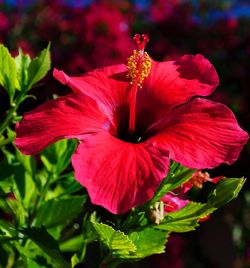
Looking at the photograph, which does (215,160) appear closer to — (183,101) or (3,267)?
(183,101)

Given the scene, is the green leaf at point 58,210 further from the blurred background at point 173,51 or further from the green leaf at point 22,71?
the blurred background at point 173,51

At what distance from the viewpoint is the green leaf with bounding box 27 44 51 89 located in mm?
989

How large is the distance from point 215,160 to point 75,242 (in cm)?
62

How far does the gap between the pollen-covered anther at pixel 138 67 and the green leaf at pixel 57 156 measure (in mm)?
262

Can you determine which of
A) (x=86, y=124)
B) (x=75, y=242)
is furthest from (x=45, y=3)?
(x=86, y=124)

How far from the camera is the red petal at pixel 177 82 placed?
92 cm

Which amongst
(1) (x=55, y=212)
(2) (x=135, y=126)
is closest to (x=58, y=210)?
(1) (x=55, y=212)

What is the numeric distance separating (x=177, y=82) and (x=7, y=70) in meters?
0.28

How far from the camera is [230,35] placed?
4855 millimetres

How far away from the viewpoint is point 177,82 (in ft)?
3.15

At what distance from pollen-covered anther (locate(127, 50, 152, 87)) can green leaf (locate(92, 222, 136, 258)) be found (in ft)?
0.89

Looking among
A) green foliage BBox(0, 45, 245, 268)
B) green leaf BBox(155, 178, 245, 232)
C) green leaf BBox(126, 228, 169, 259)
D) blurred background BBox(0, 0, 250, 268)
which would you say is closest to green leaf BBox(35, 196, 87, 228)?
green foliage BBox(0, 45, 245, 268)

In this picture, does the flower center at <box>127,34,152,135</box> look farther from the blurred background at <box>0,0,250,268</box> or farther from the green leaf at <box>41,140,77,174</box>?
the blurred background at <box>0,0,250,268</box>

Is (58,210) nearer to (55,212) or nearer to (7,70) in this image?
(55,212)
